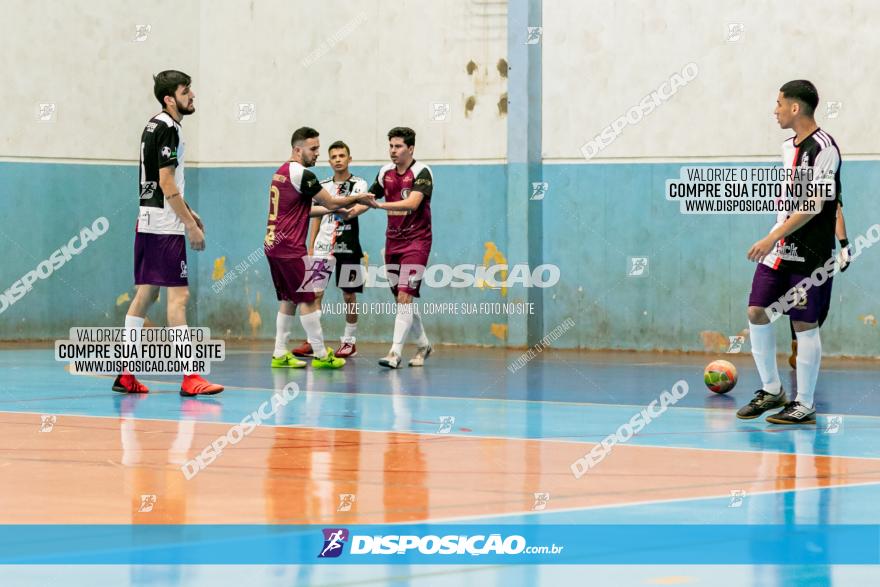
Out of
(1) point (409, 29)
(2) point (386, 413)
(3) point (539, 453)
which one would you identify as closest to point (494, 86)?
(1) point (409, 29)

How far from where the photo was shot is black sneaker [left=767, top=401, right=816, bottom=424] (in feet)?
30.9

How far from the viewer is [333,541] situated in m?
5.24

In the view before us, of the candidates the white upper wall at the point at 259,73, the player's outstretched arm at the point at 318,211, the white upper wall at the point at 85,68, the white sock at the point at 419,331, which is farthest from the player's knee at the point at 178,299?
the white upper wall at the point at 85,68

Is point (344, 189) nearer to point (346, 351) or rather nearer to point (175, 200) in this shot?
point (346, 351)

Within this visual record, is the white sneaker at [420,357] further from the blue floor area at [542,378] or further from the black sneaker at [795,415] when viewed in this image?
the black sneaker at [795,415]

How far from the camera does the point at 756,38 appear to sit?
53.1 ft

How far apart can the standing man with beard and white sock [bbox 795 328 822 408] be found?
442 cm

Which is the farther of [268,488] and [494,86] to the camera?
[494,86]

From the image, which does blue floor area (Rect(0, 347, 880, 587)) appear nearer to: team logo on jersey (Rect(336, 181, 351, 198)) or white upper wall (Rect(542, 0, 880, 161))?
team logo on jersey (Rect(336, 181, 351, 198))

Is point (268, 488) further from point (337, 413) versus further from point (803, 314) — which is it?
point (803, 314)

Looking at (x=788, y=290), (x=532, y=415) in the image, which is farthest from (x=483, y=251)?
(x=788, y=290)

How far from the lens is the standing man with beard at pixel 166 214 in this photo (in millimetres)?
10648

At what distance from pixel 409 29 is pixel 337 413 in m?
9.09

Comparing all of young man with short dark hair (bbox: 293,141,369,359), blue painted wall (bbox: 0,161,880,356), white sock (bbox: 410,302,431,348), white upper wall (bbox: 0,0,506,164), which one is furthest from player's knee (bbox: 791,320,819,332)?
white upper wall (bbox: 0,0,506,164)
